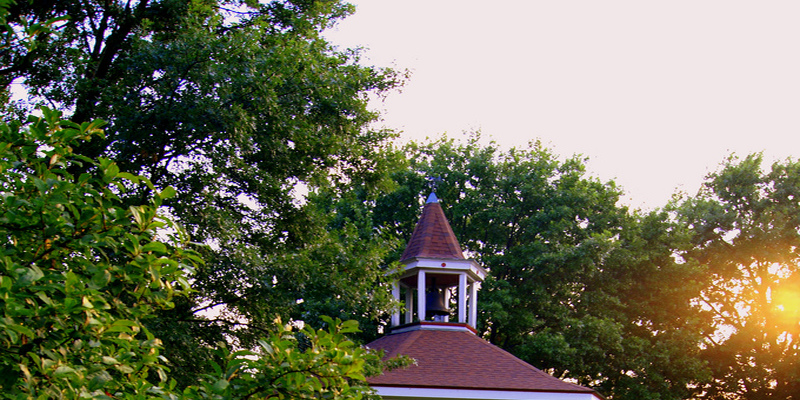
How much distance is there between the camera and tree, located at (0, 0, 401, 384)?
34.2ft

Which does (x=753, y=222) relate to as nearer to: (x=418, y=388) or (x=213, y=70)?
(x=418, y=388)

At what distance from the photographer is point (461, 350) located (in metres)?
15.5

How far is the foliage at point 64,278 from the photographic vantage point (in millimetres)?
3248

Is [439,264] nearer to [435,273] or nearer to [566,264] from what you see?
[435,273]

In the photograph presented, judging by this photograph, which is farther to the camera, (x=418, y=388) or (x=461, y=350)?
(x=461, y=350)

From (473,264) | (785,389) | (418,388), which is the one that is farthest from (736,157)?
(418,388)

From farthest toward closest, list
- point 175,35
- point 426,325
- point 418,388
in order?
point 426,325 < point 418,388 < point 175,35

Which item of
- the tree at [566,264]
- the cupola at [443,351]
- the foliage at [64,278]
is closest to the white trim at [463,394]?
the cupola at [443,351]

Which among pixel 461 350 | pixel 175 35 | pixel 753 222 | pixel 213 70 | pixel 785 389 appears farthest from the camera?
pixel 753 222

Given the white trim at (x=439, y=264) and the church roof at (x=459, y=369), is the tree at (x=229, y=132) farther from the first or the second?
the white trim at (x=439, y=264)

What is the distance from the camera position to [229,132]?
10156 mm

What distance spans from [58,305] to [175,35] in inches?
364

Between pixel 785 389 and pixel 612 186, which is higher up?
pixel 612 186

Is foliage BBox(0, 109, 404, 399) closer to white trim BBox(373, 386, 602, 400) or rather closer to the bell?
white trim BBox(373, 386, 602, 400)
